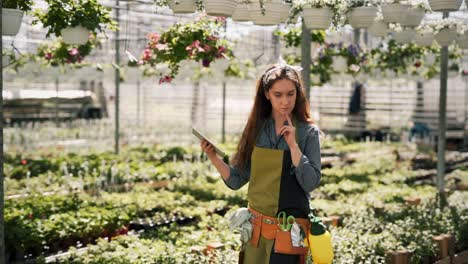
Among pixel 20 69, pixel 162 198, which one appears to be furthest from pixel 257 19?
pixel 20 69

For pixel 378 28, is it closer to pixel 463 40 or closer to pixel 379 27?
pixel 379 27

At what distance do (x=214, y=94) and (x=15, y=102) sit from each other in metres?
6.67

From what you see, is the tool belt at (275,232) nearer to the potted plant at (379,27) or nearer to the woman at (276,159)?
the woman at (276,159)

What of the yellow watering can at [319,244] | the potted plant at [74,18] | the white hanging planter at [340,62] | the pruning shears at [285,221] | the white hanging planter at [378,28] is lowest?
the yellow watering can at [319,244]

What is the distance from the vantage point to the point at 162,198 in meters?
7.17

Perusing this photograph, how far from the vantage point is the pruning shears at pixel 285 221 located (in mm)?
2723

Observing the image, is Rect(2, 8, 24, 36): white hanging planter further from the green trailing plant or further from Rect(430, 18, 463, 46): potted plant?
Rect(430, 18, 463, 46): potted plant

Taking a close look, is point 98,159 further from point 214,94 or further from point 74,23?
point 214,94

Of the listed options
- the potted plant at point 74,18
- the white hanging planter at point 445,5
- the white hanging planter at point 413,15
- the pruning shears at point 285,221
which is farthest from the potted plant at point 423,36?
the pruning shears at point 285,221

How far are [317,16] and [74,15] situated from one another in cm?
185

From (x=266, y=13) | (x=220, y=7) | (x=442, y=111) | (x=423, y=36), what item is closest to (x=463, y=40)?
(x=423, y=36)

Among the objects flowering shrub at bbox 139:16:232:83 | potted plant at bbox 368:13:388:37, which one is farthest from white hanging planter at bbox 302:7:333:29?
potted plant at bbox 368:13:388:37

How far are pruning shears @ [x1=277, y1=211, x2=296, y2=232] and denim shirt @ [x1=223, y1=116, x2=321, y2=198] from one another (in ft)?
0.46

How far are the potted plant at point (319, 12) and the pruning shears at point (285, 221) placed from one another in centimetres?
224
